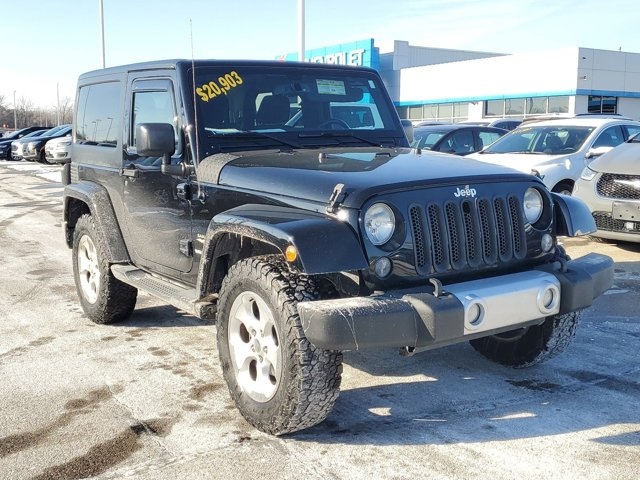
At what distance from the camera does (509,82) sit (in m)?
39.0

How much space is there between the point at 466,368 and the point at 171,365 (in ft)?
6.50

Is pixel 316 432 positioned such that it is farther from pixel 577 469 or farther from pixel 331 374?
pixel 577 469

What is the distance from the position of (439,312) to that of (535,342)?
1.49 meters

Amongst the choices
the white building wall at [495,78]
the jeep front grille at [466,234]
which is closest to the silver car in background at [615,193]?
the jeep front grille at [466,234]

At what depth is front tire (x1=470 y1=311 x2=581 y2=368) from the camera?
14.5 feet

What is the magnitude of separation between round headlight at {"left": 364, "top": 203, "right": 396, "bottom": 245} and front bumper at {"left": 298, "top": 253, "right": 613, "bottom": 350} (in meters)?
0.28

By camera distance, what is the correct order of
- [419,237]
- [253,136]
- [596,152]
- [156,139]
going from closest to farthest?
[419,237] → [156,139] → [253,136] → [596,152]

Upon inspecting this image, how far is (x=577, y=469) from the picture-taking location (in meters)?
3.34

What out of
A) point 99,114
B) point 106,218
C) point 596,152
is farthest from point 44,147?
point 106,218

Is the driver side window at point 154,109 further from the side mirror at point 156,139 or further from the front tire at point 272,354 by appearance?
the front tire at point 272,354

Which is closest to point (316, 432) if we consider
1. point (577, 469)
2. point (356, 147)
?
point (577, 469)

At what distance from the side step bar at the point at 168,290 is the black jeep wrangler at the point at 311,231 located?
0.07 feet

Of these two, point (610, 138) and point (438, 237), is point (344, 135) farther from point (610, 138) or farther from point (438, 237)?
point (610, 138)

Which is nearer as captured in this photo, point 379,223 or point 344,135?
point 379,223
